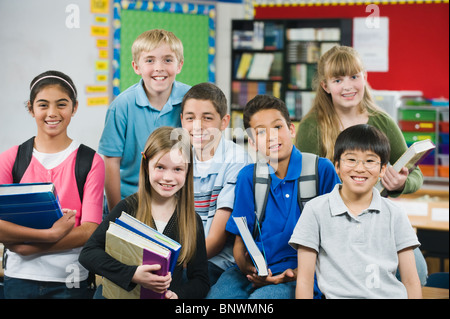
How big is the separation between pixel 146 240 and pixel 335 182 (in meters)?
0.56

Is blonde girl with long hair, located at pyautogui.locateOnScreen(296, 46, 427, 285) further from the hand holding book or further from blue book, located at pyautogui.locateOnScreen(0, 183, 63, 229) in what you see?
blue book, located at pyautogui.locateOnScreen(0, 183, 63, 229)

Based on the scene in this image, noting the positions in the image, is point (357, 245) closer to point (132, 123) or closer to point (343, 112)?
point (343, 112)

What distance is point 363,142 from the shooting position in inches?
56.3

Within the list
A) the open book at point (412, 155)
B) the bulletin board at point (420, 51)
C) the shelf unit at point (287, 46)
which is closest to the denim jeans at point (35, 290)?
the open book at point (412, 155)

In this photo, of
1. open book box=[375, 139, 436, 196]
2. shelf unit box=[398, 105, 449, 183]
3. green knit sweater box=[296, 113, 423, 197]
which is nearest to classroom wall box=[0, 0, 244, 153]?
green knit sweater box=[296, 113, 423, 197]

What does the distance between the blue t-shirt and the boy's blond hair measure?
43cm

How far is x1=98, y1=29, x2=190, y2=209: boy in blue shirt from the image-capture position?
5.06 ft

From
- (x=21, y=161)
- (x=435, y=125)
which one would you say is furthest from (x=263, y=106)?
(x=435, y=125)

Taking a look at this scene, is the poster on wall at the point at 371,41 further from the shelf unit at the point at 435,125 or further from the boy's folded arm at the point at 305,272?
the shelf unit at the point at 435,125

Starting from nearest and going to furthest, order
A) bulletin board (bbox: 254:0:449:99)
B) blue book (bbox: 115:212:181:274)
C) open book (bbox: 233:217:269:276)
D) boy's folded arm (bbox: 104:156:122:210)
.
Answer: blue book (bbox: 115:212:181:274)
open book (bbox: 233:217:269:276)
boy's folded arm (bbox: 104:156:122:210)
bulletin board (bbox: 254:0:449:99)

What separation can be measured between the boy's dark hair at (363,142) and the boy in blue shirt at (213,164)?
0.30 meters

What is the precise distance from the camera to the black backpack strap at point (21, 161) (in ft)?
4.96

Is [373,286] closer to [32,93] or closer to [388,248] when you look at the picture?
[388,248]
